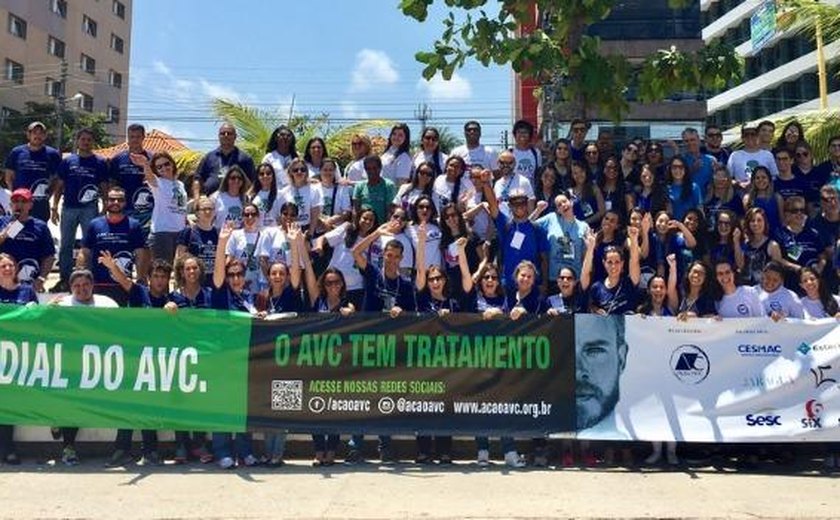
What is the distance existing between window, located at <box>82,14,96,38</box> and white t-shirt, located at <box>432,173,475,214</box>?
58.0 meters

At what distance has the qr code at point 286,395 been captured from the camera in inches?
303

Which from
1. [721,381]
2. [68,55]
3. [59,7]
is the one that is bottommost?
[721,381]

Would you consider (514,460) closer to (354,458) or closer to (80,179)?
(354,458)

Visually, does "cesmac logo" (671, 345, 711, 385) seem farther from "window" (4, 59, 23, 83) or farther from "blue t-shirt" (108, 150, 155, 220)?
"window" (4, 59, 23, 83)

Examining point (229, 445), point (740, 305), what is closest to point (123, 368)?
point (229, 445)

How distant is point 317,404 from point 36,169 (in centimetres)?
475

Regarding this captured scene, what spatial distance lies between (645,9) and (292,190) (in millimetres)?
45523

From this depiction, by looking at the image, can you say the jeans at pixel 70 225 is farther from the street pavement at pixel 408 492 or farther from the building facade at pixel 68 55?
the building facade at pixel 68 55

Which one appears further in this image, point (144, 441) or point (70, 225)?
point (70, 225)

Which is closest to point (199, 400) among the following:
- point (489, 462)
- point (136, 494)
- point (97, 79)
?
point (136, 494)

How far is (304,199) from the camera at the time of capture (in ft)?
30.9

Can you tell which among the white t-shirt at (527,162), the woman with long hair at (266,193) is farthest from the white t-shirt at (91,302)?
the white t-shirt at (527,162)

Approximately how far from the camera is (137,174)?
31.7 feet

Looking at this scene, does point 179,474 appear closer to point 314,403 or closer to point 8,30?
point 314,403
